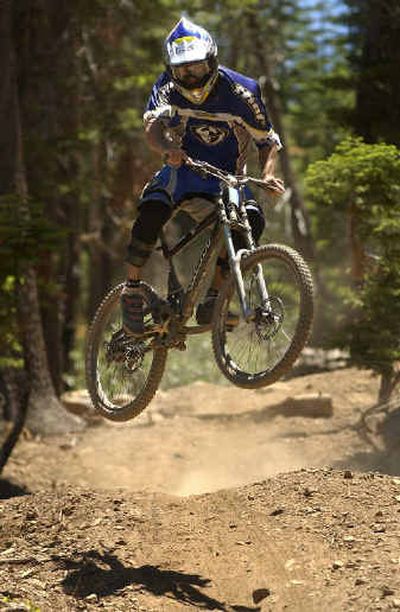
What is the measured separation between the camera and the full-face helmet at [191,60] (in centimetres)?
711

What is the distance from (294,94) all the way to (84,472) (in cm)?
1665

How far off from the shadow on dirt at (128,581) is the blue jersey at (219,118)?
304cm

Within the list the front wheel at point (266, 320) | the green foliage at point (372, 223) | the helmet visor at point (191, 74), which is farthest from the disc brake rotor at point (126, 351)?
the green foliage at point (372, 223)

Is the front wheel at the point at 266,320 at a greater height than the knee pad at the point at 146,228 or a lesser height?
lesser

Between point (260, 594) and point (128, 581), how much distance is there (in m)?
0.97

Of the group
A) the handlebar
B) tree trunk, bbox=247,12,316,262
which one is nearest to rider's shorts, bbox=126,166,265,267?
the handlebar

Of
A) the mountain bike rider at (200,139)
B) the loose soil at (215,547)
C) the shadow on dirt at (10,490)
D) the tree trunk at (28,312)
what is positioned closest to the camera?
the loose soil at (215,547)

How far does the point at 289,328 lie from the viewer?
272 inches

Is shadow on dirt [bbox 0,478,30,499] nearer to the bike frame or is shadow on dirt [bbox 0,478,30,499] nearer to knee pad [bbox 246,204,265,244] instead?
the bike frame

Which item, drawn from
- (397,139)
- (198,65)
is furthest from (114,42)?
(198,65)

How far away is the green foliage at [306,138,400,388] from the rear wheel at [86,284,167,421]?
10.8 ft

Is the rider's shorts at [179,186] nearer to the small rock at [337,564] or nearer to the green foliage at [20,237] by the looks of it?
the small rock at [337,564]

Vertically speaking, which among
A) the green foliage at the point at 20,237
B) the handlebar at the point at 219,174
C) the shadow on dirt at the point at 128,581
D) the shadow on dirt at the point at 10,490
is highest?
the handlebar at the point at 219,174

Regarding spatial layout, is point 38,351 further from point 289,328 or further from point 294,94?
point 294,94
